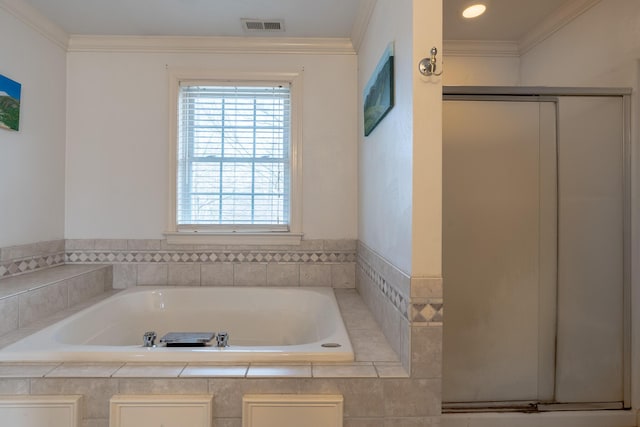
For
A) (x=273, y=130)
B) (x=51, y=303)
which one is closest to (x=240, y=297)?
(x=51, y=303)

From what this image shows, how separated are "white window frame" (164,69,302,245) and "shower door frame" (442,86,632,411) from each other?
1037mm

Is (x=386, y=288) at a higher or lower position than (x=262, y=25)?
lower

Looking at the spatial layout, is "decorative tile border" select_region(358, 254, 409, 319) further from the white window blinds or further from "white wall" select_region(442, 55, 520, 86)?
"white wall" select_region(442, 55, 520, 86)

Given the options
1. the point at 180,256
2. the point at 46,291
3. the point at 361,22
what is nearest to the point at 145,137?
the point at 180,256

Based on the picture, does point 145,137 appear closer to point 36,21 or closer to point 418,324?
point 36,21

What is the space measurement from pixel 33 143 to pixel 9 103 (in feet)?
0.91

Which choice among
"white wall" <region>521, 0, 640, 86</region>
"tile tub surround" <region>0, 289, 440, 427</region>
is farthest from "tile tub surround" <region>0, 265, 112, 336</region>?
"white wall" <region>521, 0, 640, 86</region>

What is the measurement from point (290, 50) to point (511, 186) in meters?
1.70

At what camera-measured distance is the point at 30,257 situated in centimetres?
215

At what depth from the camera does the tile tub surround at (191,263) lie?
2457mm

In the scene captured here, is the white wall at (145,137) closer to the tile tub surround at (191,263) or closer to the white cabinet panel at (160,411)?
the tile tub surround at (191,263)

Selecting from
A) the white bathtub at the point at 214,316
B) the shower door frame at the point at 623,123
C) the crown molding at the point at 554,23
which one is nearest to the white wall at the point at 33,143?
the white bathtub at the point at 214,316

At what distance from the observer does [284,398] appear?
3.98 ft

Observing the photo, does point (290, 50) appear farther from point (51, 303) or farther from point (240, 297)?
point (51, 303)
